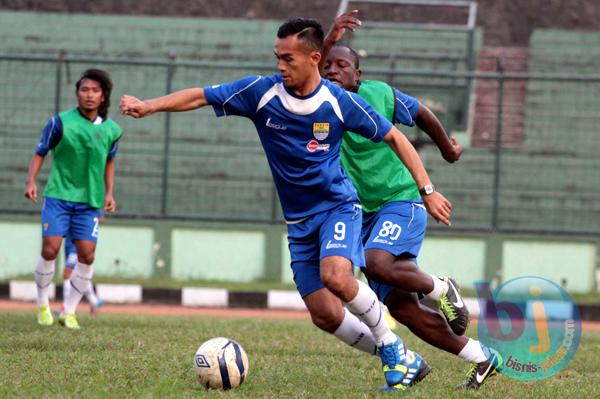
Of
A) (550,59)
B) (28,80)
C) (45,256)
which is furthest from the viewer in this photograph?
(550,59)

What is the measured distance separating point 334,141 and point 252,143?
11.4 meters

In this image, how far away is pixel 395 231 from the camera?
7508 millimetres

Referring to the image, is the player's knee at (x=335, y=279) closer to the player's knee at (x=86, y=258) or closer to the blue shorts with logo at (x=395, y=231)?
the blue shorts with logo at (x=395, y=231)

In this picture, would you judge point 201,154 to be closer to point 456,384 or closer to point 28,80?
point 28,80

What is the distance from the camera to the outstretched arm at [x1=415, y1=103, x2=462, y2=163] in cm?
787

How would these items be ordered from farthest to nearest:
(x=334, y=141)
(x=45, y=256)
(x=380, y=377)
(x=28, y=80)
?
(x=28, y=80)
(x=45, y=256)
(x=380, y=377)
(x=334, y=141)

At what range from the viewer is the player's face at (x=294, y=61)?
6785mm

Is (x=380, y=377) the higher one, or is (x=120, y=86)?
(x=120, y=86)

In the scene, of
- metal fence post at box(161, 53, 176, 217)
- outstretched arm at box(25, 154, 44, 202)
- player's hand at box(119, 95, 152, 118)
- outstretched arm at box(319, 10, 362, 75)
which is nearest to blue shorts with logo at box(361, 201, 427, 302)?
outstretched arm at box(319, 10, 362, 75)

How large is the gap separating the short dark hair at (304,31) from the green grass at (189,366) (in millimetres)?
2039

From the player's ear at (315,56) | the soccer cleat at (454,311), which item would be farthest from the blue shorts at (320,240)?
the player's ear at (315,56)

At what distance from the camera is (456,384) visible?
7336 millimetres

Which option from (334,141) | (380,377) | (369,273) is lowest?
(380,377)

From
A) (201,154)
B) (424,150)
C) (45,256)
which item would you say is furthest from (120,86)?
(45,256)
